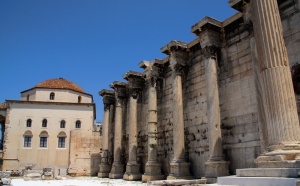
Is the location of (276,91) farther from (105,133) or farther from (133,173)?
(105,133)

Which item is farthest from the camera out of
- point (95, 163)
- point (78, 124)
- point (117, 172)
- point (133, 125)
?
point (78, 124)

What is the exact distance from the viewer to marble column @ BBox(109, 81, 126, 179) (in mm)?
18938

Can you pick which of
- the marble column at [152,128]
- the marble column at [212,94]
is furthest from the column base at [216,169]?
the marble column at [152,128]

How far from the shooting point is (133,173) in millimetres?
16719

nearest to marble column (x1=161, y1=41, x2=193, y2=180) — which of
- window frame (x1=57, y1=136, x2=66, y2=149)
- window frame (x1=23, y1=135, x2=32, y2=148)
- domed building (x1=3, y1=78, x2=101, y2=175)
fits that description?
domed building (x1=3, y1=78, x2=101, y2=175)

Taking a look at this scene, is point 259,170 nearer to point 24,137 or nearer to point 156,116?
point 156,116

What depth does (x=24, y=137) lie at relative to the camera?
105 ft

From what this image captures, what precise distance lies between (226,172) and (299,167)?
5.31 m

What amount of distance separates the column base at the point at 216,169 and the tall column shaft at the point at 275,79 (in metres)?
4.08

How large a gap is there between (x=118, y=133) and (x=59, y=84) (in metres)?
19.6

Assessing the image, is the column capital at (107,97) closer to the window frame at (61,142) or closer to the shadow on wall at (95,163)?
the shadow on wall at (95,163)

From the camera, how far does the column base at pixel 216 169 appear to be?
10.5 meters

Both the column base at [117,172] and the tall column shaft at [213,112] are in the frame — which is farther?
the column base at [117,172]

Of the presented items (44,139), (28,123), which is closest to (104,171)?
(44,139)
